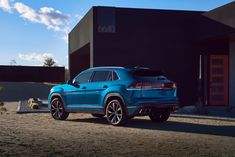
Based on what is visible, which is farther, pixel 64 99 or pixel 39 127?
pixel 64 99

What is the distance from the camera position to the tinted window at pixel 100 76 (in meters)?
14.2

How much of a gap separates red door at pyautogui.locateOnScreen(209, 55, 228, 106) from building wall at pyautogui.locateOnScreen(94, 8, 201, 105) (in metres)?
0.92

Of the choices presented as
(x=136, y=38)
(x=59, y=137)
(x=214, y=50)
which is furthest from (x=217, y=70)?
(x=59, y=137)

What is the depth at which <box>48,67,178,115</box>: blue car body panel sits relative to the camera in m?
13.0

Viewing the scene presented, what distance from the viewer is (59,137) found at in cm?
1096

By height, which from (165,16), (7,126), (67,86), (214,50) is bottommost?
(7,126)

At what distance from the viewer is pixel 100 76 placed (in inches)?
571

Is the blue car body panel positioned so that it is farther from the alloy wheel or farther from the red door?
the red door

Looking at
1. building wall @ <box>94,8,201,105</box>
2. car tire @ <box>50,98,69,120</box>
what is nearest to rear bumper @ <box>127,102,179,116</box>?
car tire @ <box>50,98,69,120</box>

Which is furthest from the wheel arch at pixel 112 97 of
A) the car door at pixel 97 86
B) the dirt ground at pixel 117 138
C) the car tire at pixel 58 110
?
the car tire at pixel 58 110

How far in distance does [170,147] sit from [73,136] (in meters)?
2.65

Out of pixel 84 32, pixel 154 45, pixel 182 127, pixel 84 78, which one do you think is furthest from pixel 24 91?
pixel 182 127

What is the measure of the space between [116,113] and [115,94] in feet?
1.82

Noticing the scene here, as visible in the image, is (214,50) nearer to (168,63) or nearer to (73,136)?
(168,63)
